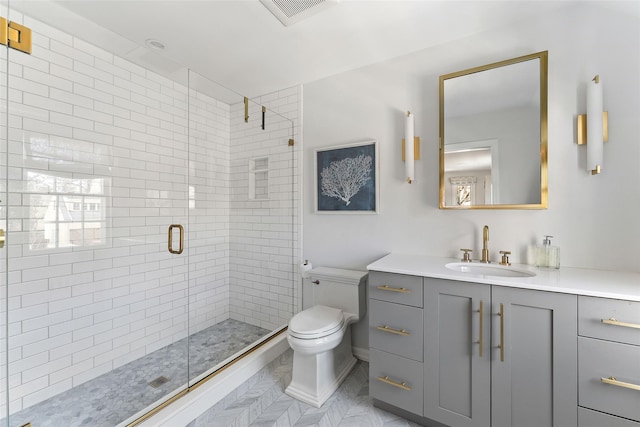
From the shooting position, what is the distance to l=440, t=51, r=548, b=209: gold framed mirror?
164 cm

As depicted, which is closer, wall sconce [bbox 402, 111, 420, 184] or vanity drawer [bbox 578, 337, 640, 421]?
vanity drawer [bbox 578, 337, 640, 421]

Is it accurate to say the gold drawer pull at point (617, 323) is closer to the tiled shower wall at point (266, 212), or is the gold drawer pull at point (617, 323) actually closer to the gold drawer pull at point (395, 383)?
the gold drawer pull at point (395, 383)

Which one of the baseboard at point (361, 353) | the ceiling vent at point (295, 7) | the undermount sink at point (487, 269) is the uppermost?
the ceiling vent at point (295, 7)

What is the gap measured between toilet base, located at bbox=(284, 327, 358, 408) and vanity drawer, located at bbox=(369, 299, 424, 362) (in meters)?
0.39

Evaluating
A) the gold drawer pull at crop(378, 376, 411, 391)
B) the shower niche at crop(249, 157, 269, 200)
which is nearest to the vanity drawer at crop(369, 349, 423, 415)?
the gold drawer pull at crop(378, 376, 411, 391)

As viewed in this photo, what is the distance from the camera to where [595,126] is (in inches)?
57.9

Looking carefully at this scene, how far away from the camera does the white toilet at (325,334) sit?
173 cm

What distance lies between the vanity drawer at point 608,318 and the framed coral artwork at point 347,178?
4.26ft

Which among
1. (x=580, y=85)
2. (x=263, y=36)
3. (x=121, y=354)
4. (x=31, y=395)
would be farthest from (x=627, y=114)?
(x=31, y=395)

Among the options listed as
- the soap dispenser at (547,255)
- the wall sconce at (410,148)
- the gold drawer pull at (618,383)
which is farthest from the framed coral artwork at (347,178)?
the gold drawer pull at (618,383)

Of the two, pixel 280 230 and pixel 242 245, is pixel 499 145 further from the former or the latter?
pixel 242 245

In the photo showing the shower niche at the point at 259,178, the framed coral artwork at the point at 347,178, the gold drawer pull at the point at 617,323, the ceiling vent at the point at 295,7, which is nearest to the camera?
the gold drawer pull at the point at 617,323

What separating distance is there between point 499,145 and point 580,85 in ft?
1.65

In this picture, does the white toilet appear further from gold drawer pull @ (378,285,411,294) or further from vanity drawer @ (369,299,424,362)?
gold drawer pull @ (378,285,411,294)
